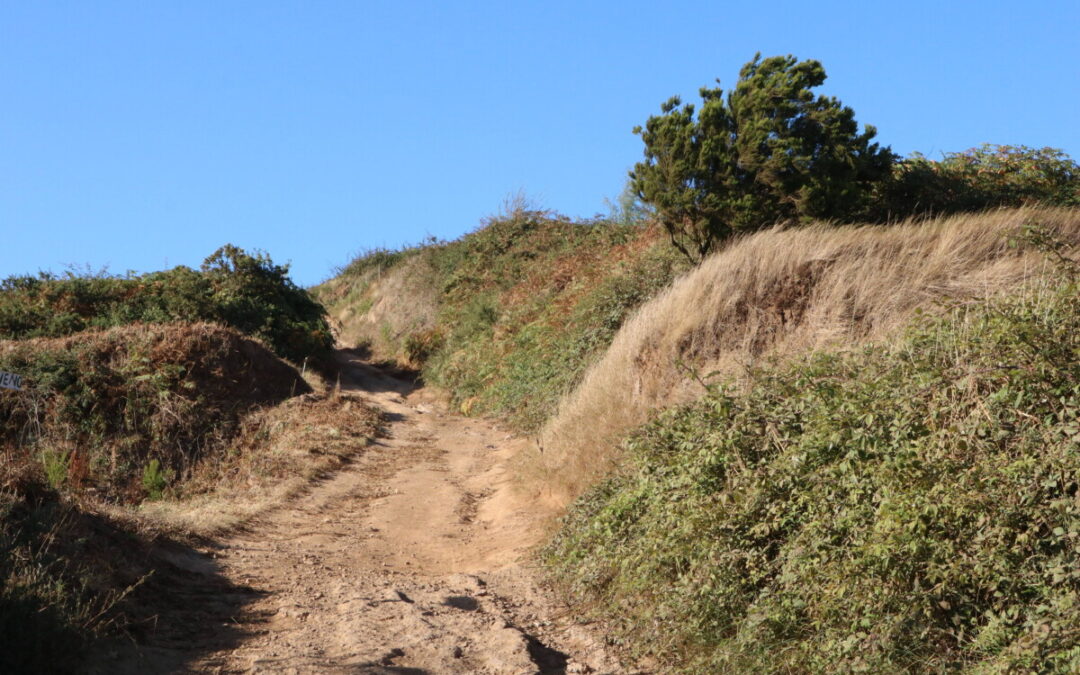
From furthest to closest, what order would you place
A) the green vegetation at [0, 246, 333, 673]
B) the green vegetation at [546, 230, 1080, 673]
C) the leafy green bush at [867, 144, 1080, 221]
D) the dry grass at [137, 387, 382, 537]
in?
the leafy green bush at [867, 144, 1080, 221]
the dry grass at [137, 387, 382, 537]
the green vegetation at [0, 246, 333, 673]
the green vegetation at [546, 230, 1080, 673]

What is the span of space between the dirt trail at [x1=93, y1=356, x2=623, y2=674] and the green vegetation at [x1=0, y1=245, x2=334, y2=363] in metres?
9.61

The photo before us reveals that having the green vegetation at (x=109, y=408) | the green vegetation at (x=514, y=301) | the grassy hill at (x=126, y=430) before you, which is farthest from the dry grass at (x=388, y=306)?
the grassy hill at (x=126, y=430)

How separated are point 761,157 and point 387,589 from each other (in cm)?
1074

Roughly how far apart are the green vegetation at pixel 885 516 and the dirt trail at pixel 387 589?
91 cm

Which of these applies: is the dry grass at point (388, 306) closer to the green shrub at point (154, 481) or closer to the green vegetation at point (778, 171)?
the green vegetation at point (778, 171)

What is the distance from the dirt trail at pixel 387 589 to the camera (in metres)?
6.56

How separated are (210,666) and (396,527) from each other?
17.5ft

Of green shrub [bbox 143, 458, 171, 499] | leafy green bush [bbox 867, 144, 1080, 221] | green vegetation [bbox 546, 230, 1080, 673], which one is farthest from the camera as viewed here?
leafy green bush [bbox 867, 144, 1080, 221]

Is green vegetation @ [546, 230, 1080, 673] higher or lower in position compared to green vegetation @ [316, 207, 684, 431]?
lower

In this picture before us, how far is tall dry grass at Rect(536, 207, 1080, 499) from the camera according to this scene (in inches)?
417

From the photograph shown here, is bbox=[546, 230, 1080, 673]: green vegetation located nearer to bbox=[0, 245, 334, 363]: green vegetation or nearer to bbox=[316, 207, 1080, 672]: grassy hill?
bbox=[316, 207, 1080, 672]: grassy hill

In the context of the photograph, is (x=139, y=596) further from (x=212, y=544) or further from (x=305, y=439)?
(x=305, y=439)

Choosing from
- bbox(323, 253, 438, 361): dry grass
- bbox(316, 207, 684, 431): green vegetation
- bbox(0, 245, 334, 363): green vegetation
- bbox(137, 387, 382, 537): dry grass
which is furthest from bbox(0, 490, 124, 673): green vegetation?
bbox(323, 253, 438, 361): dry grass

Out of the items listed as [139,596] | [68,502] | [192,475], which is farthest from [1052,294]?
[192,475]
